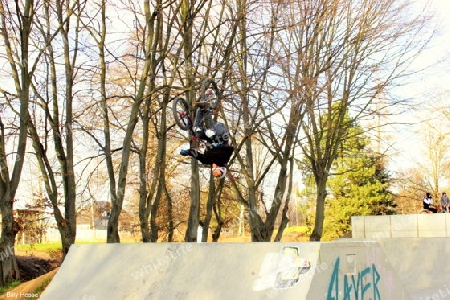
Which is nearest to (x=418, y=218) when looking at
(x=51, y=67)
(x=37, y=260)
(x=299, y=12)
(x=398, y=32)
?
(x=398, y=32)

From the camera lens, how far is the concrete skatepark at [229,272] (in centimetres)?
596

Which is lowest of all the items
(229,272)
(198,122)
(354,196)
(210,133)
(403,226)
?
(403,226)

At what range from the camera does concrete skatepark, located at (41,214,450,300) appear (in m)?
5.96

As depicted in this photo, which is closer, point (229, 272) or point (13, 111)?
point (229, 272)

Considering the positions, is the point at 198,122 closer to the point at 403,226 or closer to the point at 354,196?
the point at 403,226

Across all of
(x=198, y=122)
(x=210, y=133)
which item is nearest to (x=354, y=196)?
(x=198, y=122)

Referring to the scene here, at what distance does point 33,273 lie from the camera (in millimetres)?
21219

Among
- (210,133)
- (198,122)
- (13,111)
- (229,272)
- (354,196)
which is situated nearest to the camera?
(229,272)

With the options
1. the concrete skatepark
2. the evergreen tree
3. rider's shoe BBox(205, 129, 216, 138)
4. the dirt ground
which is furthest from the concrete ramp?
the evergreen tree

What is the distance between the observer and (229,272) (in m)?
6.46

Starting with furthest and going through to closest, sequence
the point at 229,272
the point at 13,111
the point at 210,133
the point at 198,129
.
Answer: the point at 13,111 → the point at 198,129 → the point at 210,133 → the point at 229,272

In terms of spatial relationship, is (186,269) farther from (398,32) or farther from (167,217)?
(167,217)

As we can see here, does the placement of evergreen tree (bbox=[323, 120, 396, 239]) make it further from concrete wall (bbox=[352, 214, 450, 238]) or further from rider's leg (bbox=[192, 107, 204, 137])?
rider's leg (bbox=[192, 107, 204, 137])

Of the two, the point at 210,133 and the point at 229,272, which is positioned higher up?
the point at 210,133
